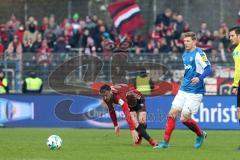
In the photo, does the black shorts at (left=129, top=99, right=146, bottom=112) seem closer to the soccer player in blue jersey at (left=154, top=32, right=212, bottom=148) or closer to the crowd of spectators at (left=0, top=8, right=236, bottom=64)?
the soccer player in blue jersey at (left=154, top=32, right=212, bottom=148)

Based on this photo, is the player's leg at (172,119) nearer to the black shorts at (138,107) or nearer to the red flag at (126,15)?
the black shorts at (138,107)

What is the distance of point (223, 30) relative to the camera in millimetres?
31609

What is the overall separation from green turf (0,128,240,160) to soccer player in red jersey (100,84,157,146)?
300 mm

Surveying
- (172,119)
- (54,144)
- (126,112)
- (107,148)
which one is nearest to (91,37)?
(126,112)

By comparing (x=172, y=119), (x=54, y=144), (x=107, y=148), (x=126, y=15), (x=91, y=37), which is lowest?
(x=107, y=148)

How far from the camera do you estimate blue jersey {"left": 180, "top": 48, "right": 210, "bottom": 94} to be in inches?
639

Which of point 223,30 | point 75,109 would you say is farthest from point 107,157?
point 223,30

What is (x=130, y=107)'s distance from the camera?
18.5 meters

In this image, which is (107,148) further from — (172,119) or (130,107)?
(130,107)

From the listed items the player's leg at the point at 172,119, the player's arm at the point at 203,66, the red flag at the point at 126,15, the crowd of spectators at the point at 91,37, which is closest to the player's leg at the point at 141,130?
the player's leg at the point at 172,119

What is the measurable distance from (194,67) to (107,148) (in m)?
2.51

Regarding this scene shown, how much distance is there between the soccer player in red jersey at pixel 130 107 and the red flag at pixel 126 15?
47.1 ft

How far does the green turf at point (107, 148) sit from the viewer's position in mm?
14495

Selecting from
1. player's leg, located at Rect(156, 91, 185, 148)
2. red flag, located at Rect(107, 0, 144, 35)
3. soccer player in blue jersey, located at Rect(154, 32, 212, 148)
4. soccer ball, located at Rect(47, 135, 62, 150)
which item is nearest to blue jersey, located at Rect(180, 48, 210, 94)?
soccer player in blue jersey, located at Rect(154, 32, 212, 148)
